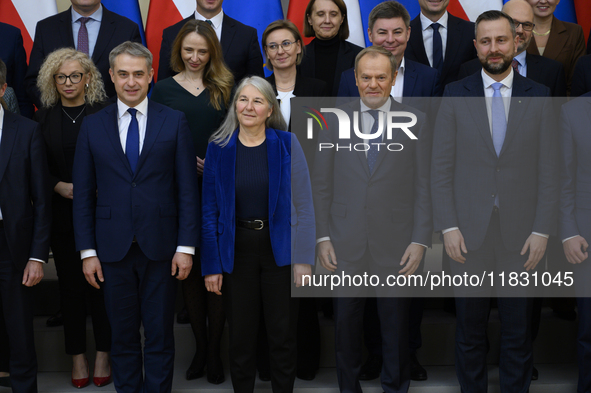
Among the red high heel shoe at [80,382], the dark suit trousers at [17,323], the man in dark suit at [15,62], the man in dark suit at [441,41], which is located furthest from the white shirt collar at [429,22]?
the red high heel shoe at [80,382]

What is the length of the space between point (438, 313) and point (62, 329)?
2106 millimetres

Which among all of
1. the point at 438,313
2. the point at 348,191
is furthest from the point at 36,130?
the point at 438,313

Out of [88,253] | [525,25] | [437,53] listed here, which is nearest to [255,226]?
[88,253]

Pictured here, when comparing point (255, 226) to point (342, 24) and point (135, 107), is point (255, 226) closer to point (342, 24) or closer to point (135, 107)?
point (135, 107)

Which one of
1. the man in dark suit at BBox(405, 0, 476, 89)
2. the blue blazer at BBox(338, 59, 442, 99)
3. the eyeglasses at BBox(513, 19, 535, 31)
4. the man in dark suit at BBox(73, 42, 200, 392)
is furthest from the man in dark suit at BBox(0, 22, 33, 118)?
the eyeglasses at BBox(513, 19, 535, 31)

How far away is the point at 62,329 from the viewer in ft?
10.6

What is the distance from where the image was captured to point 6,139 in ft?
8.77

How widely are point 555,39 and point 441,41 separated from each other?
2.20ft

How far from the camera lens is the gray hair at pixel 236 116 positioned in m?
2.63

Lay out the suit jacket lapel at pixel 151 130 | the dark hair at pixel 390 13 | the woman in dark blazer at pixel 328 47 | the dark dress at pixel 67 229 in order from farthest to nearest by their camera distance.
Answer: the woman in dark blazer at pixel 328 47
the dark hair at pixel 390 13
the dark dress at pixel 67 229
the suit jacket lapel at pixel 151 130

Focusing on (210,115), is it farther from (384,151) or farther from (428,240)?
(428,240)

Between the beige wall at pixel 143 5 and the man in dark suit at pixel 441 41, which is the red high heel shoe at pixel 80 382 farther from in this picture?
the beige wall at pixel 143 5

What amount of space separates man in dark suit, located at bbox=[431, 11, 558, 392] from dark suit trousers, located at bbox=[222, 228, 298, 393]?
776 mm

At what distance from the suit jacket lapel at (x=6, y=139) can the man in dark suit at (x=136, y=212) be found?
325 millimetres
